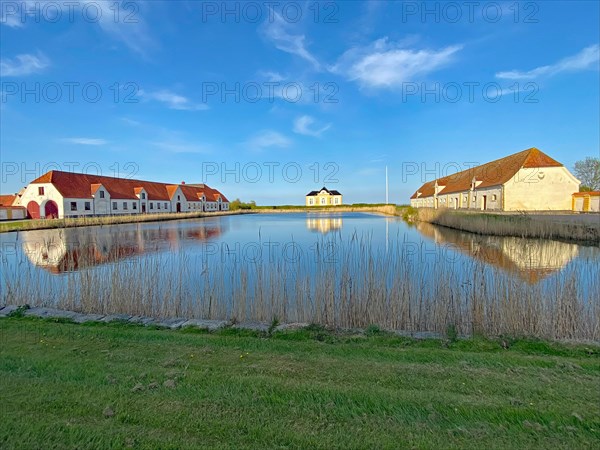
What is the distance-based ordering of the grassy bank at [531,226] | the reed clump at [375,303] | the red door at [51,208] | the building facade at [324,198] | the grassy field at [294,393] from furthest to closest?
1. the building facade at [324,198]
2. the red door at [51,208]
3. the grassy bank at [531,226]
4. the reed clump at [375,303]
5. the grassy field at [294,393]

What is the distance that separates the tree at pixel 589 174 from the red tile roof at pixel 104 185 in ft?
178

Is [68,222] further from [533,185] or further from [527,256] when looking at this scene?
[533,185]

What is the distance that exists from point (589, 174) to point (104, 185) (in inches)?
2277

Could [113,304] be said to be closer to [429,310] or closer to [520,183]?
[429,310]

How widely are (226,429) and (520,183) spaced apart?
33.4m

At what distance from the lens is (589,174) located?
4209 cm

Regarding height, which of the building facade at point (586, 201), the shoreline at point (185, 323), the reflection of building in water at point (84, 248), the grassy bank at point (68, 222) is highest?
the building facade at point (586, 201)

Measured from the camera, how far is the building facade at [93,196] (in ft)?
109

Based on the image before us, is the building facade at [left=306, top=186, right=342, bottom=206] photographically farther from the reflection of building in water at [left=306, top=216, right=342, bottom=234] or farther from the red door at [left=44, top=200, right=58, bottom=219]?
the red door at [left=44, top=200, right=58, bottom=219]

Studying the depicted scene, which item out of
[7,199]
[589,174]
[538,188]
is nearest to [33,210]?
[7,199]

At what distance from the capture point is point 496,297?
4980 mm

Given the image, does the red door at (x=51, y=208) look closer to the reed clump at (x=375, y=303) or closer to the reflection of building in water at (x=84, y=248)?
the reflection of building in water at (x=84, y=248)

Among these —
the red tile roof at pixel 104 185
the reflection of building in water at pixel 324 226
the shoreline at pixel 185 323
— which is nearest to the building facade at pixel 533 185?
the reflection of building in water at pixel 324 226

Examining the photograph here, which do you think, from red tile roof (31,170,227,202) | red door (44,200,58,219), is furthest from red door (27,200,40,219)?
red tile roof (31,170,227,202)
